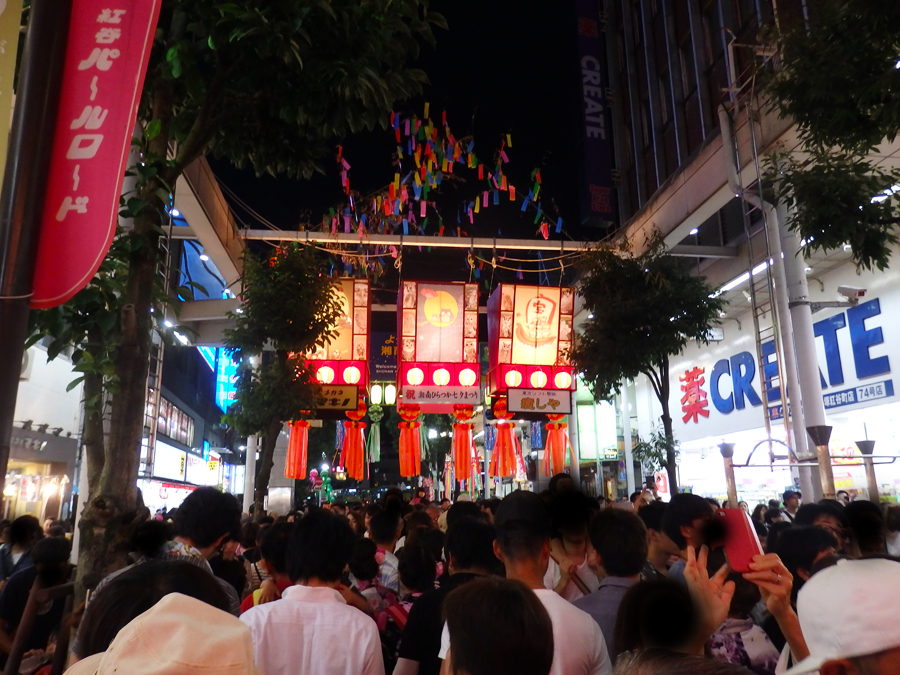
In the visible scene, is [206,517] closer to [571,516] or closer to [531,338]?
[571,516]

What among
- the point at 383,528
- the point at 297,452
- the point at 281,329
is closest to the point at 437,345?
the point at 281,329

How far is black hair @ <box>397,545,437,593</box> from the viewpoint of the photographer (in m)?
4.13

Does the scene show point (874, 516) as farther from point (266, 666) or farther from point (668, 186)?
point (668, 186)

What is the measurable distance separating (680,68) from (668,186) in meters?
7.37

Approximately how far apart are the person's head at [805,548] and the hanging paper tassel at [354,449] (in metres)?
14.1

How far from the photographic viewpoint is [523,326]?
13.3m

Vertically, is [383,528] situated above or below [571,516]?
below

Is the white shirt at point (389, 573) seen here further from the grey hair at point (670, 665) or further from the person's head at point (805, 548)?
the grey hair at point (670, 665)

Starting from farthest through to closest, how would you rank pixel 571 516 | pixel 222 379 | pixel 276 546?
pixel 222 379, pixel 276 546, pixel 571 516

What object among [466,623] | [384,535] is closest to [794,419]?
[384,535]

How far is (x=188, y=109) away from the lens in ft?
15.8

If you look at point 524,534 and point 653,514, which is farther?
point 653,514

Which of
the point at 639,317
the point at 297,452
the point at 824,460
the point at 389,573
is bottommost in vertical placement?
the point at 389,573

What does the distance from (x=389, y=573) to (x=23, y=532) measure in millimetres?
3152
